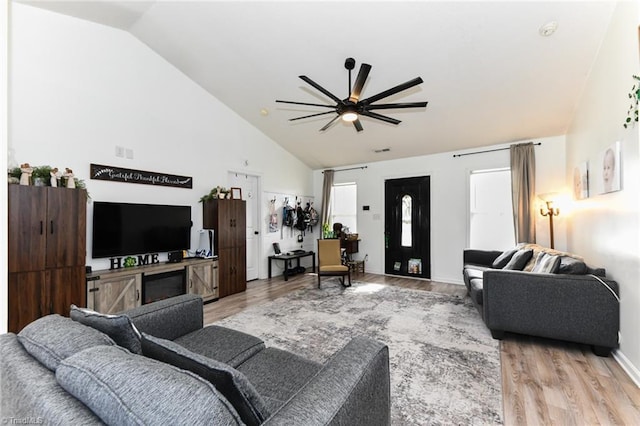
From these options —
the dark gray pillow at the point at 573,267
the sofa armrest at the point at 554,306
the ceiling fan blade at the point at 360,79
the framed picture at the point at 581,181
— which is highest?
the ceiling fan blade at the point at 360,79

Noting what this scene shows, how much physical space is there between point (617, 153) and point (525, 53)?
56.7 inches

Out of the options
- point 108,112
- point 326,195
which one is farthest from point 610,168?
point 108,112

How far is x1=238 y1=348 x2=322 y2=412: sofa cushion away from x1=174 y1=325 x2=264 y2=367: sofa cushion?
59mm

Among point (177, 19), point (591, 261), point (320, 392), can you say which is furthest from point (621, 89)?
point (177, 19)

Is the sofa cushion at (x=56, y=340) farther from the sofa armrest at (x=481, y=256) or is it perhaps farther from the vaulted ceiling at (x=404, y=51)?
the sofa armrest at (x=481, y=256)

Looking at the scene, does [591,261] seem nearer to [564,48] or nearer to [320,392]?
[564,48]

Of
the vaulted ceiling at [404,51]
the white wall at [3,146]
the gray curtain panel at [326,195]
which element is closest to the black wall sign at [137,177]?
the vaulted ceiling at [404,51]

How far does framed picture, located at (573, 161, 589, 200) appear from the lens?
11.4 feet

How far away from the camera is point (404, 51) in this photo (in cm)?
335

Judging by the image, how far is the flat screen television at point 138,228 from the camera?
3.57 meters

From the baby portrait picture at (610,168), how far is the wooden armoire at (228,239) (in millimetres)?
4796

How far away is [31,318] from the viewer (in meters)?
2.76

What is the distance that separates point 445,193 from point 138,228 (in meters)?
5.32

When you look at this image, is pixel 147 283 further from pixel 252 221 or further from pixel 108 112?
pixel 252 221
